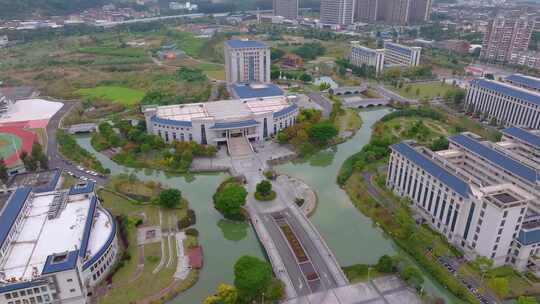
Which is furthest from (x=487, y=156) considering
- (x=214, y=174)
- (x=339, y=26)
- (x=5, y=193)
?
(x=339, y=26)

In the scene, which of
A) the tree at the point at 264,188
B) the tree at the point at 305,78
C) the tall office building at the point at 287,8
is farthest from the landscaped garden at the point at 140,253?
the tall office building at the point at 287,8

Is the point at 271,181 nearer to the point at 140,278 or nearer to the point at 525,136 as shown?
the point at 140,278

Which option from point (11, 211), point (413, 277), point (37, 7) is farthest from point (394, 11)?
point (11, 211)

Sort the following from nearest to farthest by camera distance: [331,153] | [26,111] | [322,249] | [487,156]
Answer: [322,249] < [487,156] < [331,153] < [26,111]

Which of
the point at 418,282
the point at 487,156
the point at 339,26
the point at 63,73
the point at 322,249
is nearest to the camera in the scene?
the point at 418,282

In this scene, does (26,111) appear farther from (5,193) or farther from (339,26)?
(339,26)

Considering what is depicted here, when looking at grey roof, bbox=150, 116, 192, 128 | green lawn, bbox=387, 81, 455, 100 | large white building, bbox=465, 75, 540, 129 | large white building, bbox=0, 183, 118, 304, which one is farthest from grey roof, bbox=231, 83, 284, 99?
large white building, bbox=0, 183, 118, 304

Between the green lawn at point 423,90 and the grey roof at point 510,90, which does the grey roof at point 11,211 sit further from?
the green lawn at point 423,90
